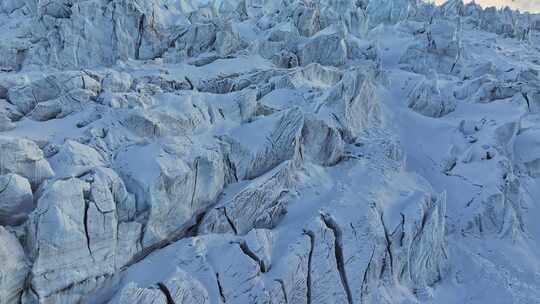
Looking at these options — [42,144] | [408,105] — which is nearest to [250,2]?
[408,105]

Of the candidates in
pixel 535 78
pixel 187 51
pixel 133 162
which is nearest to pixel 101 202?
pixel 133 162

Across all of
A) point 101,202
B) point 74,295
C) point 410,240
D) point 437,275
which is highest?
point 101,202

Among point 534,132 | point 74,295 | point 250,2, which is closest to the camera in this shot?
point 74,295

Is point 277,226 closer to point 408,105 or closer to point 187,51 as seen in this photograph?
point 408,105

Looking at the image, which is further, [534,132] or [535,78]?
[535,78]

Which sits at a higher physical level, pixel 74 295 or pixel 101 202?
pixel 101 202

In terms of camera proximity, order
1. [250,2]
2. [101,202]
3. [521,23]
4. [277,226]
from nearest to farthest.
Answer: [101,202] → [277,226] → [250,2] → [521,23]

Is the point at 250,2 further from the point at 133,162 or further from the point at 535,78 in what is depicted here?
the point at 133,162
